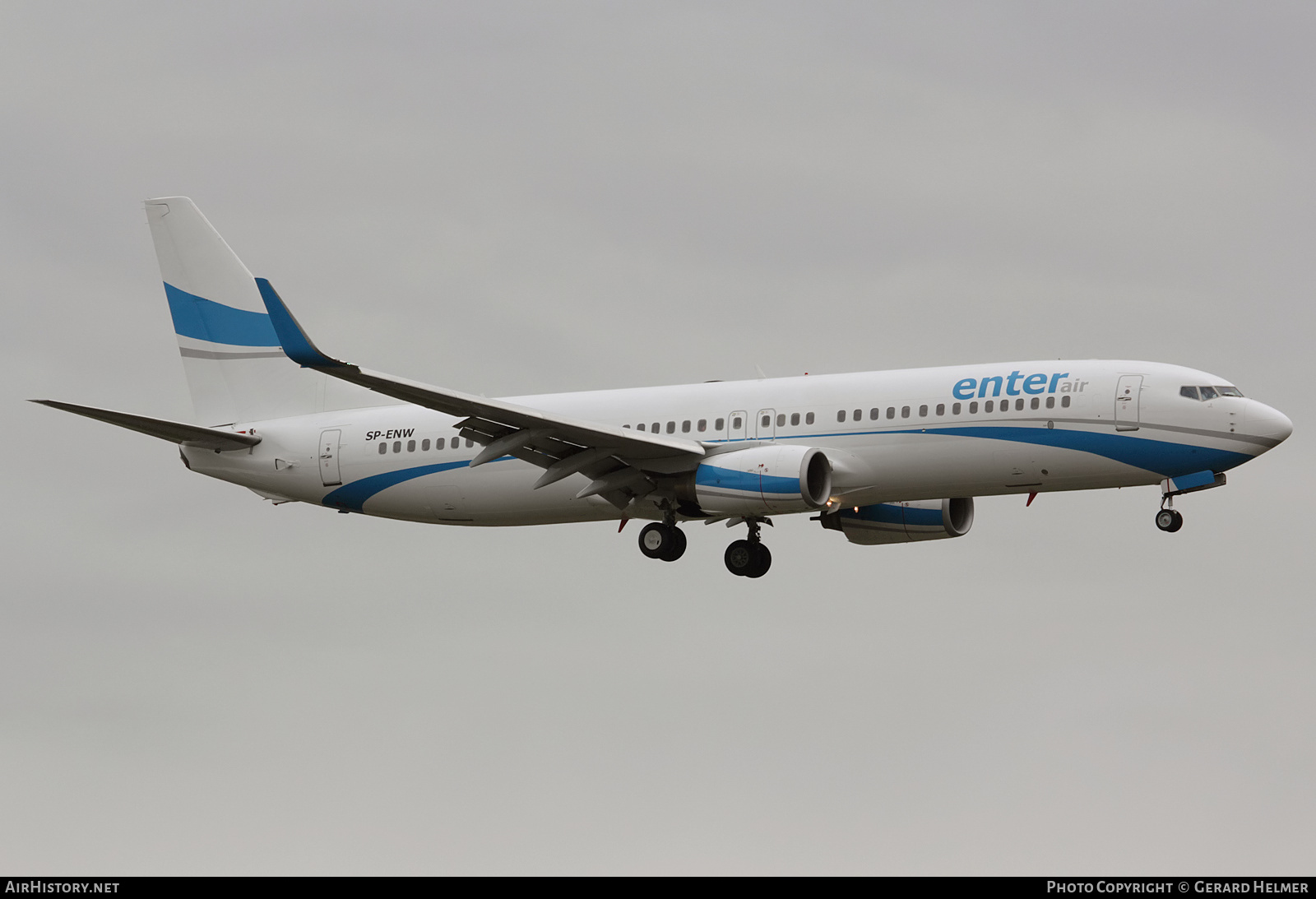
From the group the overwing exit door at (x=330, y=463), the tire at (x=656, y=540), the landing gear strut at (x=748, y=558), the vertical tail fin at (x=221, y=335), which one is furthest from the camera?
the vertical tail fin at (x=221, y=335)

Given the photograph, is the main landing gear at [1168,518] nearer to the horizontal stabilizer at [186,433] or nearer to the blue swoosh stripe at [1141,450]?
the blue swoosh stripe at [1141,450]

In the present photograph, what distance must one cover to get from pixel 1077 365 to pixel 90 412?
971 inches

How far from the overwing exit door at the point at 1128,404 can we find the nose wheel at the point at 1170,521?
229 cm

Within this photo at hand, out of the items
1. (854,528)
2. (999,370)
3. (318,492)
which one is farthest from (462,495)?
(999,370)

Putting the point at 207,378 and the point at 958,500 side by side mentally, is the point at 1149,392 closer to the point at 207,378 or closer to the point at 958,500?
the point at 958,500

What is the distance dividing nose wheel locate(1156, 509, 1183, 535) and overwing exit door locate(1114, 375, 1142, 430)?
2292mm

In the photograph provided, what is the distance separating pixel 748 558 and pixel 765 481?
5.99 metres

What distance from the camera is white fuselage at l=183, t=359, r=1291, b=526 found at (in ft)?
143

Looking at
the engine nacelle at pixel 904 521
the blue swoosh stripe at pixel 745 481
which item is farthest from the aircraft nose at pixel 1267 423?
the blue swoosh stripe at pixel 745 481

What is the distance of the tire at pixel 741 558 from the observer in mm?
49781

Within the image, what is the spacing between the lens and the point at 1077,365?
44719mm

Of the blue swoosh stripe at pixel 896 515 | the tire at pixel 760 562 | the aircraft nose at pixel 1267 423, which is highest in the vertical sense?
the blue swoosh stripe at pixel 896 515

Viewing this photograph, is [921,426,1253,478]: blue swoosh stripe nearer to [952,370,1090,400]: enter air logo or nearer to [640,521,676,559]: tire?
[952,370,1090,400]: enter air logo

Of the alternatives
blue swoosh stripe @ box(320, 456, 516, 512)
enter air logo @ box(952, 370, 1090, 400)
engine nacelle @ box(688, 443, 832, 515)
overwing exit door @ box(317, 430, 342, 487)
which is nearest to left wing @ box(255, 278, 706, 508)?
engine nacelle @ box(688, 443, 832, 515)
